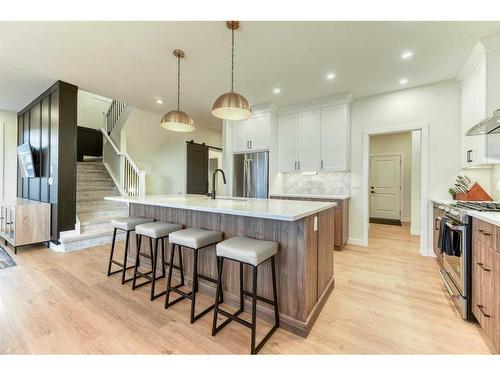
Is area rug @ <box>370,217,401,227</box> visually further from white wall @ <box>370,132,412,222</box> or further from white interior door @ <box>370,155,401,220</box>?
white wall @ <box>370,132,412,222</box>

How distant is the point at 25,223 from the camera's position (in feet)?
11.7

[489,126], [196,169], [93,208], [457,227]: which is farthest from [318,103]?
[93,208]

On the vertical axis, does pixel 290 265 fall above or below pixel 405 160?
below

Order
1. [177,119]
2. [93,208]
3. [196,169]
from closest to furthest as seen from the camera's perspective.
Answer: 1. [177,119]
2. [93,208]
3. [196,169]

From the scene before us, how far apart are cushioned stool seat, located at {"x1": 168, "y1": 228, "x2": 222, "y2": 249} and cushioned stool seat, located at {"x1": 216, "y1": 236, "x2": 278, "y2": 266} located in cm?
30

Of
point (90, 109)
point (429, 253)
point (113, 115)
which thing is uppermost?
point (90, 109)

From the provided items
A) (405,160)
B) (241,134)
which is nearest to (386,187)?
(405,160)

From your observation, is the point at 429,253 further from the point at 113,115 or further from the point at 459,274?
the point at 113,115

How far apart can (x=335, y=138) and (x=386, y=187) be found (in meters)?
3.58

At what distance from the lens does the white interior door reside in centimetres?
642

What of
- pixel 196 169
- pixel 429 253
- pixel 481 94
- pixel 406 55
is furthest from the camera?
pixel 196 169

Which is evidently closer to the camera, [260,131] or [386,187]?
[260,131]

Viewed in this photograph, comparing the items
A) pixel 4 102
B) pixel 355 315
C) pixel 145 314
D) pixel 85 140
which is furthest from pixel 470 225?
pixel 85 140

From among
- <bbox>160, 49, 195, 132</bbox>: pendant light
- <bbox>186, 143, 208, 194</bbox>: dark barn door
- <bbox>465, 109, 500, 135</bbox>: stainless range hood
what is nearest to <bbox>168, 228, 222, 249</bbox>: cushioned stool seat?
<bbox>160, 49, 195, 132</bbox>: pendant light
